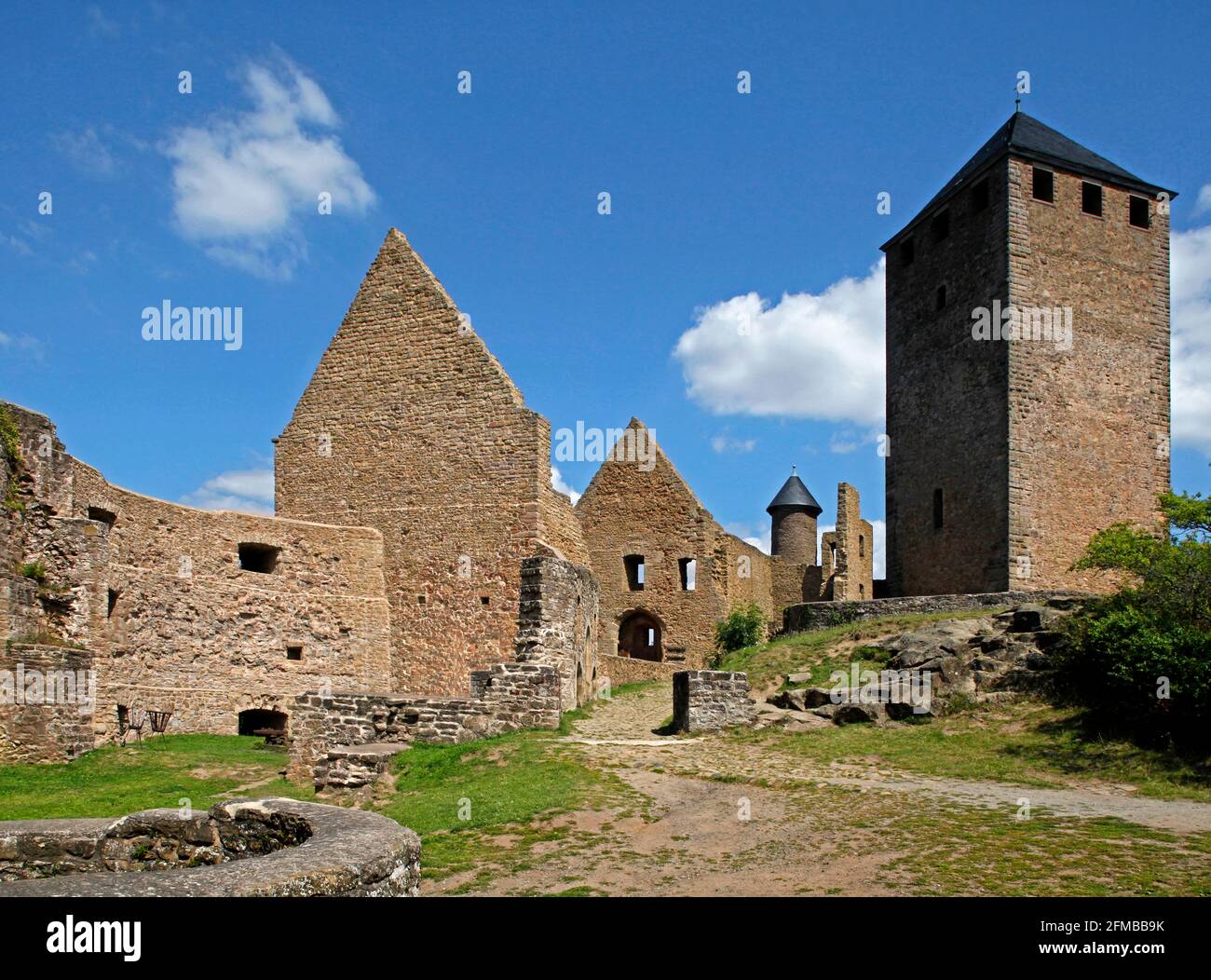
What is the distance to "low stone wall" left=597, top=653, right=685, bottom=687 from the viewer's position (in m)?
27.8

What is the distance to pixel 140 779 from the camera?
44.0ft

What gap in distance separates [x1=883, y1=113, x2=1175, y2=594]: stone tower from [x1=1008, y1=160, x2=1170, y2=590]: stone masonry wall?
0.04 metres

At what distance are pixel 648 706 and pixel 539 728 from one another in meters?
6.72

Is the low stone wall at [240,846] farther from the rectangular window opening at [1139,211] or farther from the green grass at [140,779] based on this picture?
the rectangular window opening at [1139,211]

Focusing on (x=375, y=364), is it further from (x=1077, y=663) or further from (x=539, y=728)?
(x=1077, y=663)

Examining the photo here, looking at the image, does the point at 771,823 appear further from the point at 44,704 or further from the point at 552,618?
the point at 44,704

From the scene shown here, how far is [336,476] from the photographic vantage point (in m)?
21.8

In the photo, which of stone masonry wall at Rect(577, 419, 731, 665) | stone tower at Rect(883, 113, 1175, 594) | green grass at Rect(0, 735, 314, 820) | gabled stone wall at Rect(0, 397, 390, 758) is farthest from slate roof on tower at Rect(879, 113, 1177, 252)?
green grass at Rect(0, 735, 314, 820)

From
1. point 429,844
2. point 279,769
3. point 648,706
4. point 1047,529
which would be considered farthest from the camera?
point 1047,529

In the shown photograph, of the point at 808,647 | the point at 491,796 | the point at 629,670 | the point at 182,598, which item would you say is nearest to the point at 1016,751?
the point at 808,647

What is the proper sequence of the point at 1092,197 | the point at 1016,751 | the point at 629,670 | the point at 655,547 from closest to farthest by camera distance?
the point at 1016,751
the point at 1092,197
the point at 629,670
the point at 655,547

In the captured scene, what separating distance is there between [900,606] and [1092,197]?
13392mm

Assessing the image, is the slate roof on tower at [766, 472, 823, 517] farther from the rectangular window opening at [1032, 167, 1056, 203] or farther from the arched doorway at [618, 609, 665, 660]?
the rectangular window opening at [1032, 167, 1056, 203]
